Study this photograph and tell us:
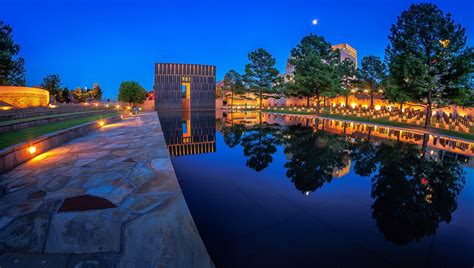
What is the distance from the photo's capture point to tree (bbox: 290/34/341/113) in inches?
1141

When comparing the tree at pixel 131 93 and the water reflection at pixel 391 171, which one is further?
the tree at pixel 131 93

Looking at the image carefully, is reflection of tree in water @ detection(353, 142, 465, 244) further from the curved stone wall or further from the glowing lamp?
the curved stone wall

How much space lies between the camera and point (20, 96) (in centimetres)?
2270

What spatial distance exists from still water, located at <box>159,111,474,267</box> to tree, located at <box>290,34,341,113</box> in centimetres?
2288

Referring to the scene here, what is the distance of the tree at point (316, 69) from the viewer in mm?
28969

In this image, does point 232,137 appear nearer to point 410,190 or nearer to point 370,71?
point 410,190

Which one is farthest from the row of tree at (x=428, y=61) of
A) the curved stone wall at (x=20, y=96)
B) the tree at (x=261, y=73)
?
the curved stone wall at (x=20, y=96)

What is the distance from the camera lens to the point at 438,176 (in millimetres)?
5727

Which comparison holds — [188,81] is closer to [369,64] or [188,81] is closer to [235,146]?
[369,64]

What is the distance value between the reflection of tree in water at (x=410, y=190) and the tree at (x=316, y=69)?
74.2 feet

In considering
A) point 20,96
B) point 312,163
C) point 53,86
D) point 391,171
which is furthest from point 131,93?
point 391,171

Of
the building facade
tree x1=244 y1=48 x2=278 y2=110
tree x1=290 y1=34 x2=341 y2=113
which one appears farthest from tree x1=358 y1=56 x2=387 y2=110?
the building facade

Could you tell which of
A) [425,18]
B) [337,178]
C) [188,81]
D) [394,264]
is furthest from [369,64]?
[394,264]

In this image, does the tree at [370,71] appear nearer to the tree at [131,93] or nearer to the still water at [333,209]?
the still water at [333,209]
